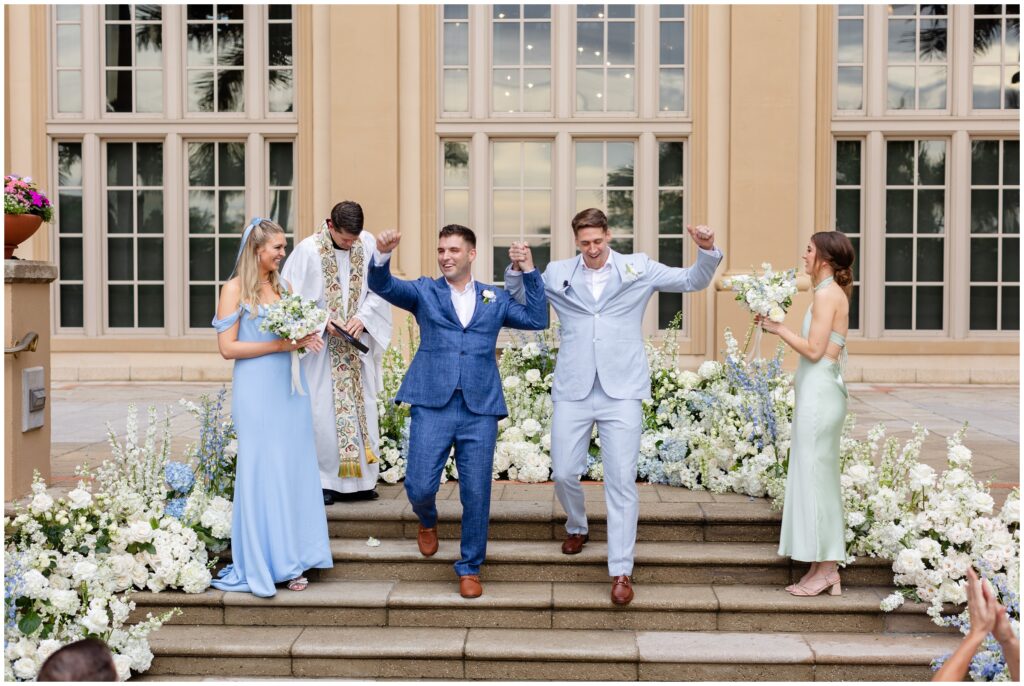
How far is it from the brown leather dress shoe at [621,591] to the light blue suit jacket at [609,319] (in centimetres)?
89

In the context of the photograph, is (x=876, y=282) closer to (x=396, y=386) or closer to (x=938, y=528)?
(x=396, y=386)

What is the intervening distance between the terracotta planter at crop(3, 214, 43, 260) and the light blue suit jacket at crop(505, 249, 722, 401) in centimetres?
331

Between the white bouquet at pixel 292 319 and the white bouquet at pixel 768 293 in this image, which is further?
the white bouquet at pixel 768 293

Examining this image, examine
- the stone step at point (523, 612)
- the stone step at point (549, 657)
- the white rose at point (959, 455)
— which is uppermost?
the white rose at point (959, 455)

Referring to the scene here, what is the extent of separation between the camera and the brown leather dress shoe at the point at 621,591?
504 cm

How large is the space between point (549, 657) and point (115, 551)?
2.32 m

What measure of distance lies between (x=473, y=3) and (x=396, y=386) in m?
6.15

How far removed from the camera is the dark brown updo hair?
16.3 ft

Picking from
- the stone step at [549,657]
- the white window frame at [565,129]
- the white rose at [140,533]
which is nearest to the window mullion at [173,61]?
the white window frame at [565,129]

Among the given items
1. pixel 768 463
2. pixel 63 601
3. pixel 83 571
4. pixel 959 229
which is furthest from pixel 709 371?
pixel 959 229

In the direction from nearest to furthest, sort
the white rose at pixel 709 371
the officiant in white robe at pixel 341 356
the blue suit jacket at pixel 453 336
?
the blue suit jacket at pixel 453 336
the officiant in white robe at pixel 341 356
the white rose at pixel 709 371

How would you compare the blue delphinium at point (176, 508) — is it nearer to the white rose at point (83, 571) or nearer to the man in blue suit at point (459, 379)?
the white rose at point (83, 571)

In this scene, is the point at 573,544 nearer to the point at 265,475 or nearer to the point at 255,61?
the point at 265,475

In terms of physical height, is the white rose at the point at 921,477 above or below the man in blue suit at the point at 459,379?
below
